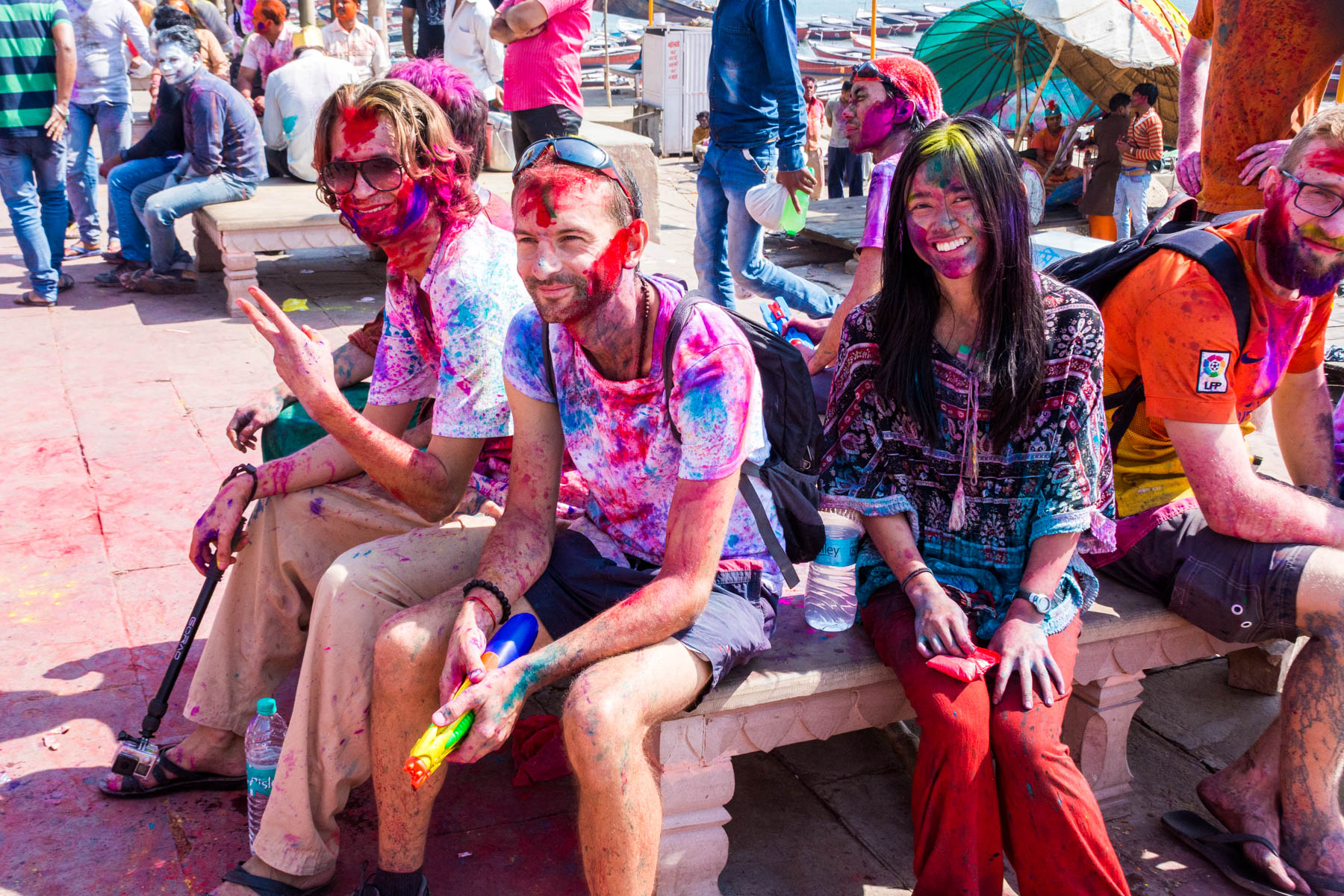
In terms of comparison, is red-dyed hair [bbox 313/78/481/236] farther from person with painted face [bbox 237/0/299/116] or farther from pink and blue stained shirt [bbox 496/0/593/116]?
person with painted face [bbox 237/0/299/116]

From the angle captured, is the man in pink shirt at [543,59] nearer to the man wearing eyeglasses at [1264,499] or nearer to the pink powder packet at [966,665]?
the man wearing eyeglasses at [1264,499]

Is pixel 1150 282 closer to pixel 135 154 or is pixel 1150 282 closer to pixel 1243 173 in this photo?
pixel 1243 173

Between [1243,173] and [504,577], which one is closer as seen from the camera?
[504,577]

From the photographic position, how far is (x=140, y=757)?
281 cm

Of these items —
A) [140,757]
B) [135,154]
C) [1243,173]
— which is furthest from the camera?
[135,154]

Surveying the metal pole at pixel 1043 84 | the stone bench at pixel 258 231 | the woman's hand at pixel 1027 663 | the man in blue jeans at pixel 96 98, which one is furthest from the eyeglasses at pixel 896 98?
the metal pole at pixel 1043 84

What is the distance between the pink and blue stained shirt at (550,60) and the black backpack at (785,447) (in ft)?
14.8

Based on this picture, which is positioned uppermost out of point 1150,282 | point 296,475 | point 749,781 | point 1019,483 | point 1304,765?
point 1150,282

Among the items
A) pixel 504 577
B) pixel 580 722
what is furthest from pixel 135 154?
pixel 580 722

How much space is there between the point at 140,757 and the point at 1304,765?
2.78 meters

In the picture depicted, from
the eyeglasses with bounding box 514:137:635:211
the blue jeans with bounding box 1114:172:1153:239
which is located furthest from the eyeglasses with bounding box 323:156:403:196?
the blue jeans with bounding box 1114:172:1153:239

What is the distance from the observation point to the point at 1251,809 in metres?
2.71

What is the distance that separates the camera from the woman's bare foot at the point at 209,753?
286cm

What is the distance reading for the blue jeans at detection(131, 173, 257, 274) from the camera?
7.20 meters
